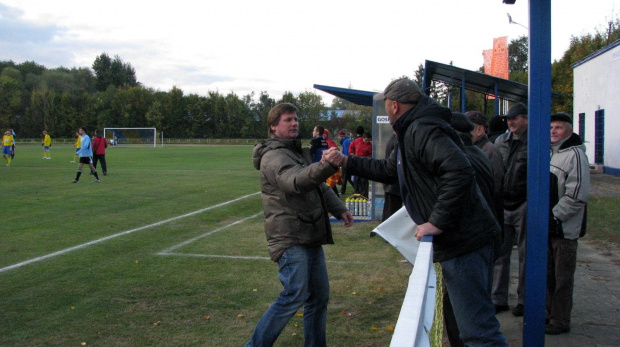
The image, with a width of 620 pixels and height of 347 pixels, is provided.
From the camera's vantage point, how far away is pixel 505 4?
412 cm

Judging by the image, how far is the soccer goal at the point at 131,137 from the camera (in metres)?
74.0

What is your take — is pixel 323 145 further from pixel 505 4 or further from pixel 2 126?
pixel 2 126

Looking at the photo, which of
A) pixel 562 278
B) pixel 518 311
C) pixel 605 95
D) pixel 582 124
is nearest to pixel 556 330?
pixel 562 278

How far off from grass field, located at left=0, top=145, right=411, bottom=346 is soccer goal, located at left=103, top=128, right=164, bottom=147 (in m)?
63.6

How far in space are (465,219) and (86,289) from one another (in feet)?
15.0

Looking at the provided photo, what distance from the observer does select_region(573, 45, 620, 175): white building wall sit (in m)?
22.2

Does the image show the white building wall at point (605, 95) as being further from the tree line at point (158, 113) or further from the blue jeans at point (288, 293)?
the tree line at point (158, 113)

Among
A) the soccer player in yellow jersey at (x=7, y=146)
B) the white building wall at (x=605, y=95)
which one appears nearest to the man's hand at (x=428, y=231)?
the white building wall at (x=605, y=95)

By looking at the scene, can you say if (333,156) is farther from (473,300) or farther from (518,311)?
(518,311)

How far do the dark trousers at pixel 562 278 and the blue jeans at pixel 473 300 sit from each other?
1.96m

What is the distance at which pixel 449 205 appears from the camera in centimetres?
294

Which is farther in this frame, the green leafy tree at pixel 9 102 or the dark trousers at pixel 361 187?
the green leafy tree at pixel 9 102

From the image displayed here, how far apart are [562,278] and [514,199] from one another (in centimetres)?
89

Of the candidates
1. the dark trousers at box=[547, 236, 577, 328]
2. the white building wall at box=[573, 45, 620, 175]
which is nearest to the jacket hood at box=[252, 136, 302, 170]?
the dark trousers at box=[547, 236, 577, 328]
